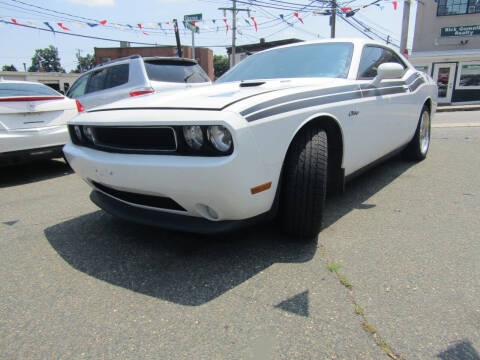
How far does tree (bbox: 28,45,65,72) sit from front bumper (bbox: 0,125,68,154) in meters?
89.7

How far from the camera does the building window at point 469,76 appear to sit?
653 inches

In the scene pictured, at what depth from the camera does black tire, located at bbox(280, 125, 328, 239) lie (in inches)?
83.0

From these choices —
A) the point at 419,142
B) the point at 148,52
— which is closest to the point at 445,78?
the point at 419,142

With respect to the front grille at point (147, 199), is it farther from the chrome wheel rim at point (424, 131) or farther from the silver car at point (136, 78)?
the chrome wheel rim at point (424, 131)

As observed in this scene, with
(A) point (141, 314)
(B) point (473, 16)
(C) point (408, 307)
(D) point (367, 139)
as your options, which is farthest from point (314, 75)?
(B) point (473, 16)

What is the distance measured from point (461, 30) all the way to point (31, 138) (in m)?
19.3

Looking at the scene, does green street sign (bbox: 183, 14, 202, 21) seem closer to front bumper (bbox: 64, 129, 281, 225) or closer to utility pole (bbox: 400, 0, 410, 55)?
utility pole (bbox: 400, 0, 410, 55)

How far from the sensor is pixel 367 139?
2.82 meters

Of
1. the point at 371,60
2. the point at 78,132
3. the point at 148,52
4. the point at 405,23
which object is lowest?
the point at 78,132

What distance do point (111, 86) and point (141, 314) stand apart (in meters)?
4.77

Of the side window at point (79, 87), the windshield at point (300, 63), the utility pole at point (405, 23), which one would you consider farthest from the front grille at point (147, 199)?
the utility pole at point (405, 23)

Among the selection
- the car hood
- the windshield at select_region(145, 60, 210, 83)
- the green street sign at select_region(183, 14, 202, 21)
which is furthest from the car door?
the green street sign at select_region(183, 14, 202, 21)

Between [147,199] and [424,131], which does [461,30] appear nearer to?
[424,131]

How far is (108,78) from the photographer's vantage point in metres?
5.72
